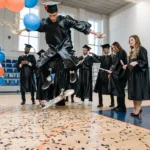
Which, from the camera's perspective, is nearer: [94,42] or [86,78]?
[86,78]

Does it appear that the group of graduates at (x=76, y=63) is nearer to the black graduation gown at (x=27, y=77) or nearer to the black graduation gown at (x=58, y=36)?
the black graduation gown at (x=58, y=36)

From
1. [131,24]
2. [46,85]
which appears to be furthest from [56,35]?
[131,24]

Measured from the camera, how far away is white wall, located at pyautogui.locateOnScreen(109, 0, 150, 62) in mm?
9797

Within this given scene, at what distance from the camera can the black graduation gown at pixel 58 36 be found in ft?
10.6

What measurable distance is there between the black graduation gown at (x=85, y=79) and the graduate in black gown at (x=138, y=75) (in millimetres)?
1609

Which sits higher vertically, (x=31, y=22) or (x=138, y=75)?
(x=31, y=22)

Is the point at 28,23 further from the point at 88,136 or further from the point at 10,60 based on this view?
the point at 10,60

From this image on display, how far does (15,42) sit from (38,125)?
315 inches

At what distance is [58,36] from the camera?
3.33 m

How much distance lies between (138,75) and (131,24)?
881 cm

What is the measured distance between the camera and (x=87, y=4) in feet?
36.4

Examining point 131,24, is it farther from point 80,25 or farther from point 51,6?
point 51,6

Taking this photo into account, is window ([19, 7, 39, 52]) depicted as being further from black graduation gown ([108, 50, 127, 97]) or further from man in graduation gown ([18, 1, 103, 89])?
black graduation gown ([108, 50, 127, 97])

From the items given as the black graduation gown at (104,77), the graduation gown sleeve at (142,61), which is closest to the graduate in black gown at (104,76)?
the black graduation gown at (104,77)
